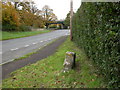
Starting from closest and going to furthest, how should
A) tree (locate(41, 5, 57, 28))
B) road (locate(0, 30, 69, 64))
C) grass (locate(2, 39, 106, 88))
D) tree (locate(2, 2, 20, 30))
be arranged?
grass (locate(2, 39, 106, 88))
road (locate(0, 30, 69, 64))
tree (locate(2, 2, 20, 30))
tree (locate(41, 5, 57, 28))

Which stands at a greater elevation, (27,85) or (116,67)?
(116,67)

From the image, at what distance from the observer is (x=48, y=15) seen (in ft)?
209

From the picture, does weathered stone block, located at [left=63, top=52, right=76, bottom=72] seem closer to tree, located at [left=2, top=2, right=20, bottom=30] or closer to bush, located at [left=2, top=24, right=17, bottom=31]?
tree, located at [left=2, top=2, right=20, bottom=30]

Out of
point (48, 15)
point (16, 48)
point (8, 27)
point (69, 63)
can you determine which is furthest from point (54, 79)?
point (48, 15)

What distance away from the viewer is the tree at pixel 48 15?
59969mm

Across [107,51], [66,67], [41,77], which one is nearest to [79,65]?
[66,67]

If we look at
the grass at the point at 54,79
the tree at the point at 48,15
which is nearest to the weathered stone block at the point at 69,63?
the grass at the point at 54,79

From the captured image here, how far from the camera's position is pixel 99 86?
362 centimetres

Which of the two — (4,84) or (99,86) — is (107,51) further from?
(4,84)

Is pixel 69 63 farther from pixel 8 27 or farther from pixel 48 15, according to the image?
pixel 48 15

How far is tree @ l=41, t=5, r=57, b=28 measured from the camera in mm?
59969

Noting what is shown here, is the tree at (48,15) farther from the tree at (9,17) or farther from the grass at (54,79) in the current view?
the grass at (54,79)

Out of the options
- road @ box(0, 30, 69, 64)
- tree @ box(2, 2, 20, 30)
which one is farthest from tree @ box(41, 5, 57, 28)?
road @ box(0, 30, 69, 64)

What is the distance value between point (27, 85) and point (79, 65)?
240cm
